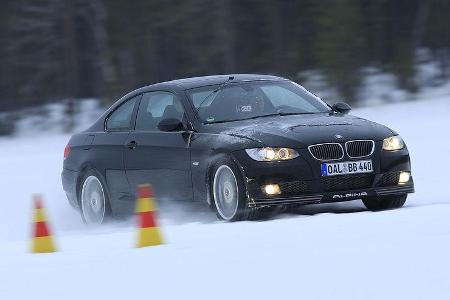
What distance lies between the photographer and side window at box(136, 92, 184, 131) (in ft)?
35.7

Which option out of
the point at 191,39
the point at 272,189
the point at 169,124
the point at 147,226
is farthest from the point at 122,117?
the point at 191,39

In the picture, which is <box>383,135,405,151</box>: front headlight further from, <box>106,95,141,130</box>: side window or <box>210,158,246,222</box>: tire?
<box>106,95,141,130</box>: side window

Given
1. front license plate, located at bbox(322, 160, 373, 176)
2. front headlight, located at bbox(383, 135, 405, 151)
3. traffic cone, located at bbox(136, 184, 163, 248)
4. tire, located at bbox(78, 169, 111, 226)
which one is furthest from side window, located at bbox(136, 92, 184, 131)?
traffic cone, located at bbox(136, 184, 163, 248)

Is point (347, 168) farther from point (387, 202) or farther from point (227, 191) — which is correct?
point (227, 191)

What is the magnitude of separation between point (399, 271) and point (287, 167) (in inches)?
149

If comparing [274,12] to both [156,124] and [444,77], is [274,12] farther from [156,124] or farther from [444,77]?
[156,124]

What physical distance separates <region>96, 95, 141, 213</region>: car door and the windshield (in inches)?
40.4

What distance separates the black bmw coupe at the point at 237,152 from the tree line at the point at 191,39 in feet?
59.5

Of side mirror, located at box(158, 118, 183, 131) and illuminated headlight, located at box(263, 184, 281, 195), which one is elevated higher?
side mirror, located at box(158, 118, 183, 131)

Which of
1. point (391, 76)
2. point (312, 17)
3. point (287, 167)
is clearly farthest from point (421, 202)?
point (312, 17)

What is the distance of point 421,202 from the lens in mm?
10906

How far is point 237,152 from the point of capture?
9.62 m

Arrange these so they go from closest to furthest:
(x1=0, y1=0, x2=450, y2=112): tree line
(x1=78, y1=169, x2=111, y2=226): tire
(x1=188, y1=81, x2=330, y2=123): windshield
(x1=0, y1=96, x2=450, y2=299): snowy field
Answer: (x1=0, y1=96, x2=450, y2=299): snowy field → (x1=188, y1=81, x2=330, y2=123): windshield → (x1=78, y1=169, x2=111, y2=226): tire → (x1=0, y1=0, x2=450, y2=112): tree line

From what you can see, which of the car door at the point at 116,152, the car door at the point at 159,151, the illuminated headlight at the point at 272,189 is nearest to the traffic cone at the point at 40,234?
the illuminated headlight at the point at 272,189
